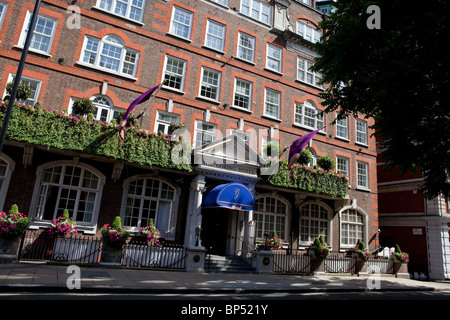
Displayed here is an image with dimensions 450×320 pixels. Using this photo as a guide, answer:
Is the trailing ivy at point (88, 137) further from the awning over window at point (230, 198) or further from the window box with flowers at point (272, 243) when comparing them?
the window box with flowers at point (272, 243)

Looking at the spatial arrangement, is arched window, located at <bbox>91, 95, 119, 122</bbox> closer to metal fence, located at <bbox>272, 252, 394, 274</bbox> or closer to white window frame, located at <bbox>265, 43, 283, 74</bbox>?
white window frame, located at <bbox>265, 43, 283, 74</bbox>

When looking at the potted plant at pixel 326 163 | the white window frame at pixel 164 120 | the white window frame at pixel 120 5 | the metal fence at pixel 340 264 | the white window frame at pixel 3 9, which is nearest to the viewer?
the white window frame at pixel 3 9

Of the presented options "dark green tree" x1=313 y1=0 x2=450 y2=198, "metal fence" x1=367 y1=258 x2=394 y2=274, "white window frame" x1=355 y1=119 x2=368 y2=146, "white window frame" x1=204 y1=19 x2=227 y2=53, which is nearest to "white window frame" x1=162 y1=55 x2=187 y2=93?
"white window frame" x1=204 y1=19 x2=227 y2=53

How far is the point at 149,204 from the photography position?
15016mm

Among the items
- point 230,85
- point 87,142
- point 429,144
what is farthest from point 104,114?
point 429,144

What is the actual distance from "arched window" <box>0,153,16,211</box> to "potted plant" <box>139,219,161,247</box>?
5995 millimetres

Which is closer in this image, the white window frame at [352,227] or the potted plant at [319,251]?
the potted plant at [319,251]

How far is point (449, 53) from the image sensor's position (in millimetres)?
7672

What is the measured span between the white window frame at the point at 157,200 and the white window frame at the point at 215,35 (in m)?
9.47

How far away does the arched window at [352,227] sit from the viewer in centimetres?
2047

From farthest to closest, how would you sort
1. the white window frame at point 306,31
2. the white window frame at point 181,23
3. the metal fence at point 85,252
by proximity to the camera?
the white window frame at point 306,31 < the white window frame at point 181,23 < the metal fence at point 85,252

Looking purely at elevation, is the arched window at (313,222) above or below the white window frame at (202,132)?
below

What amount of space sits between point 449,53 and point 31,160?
15.6 m

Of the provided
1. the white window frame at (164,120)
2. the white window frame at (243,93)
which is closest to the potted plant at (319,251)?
the white window frame at (243,93)
